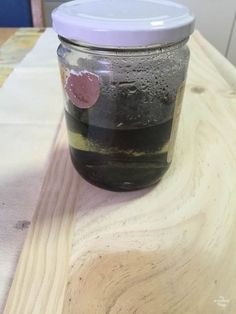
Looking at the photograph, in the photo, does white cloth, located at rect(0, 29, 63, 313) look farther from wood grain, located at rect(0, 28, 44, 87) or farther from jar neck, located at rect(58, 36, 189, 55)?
jar neck, located at rect(58, 36, 189, 55)

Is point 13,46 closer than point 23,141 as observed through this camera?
No

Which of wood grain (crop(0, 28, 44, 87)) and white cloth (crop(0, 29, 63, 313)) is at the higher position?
white cloth (crop(0, 29, 63, 313))

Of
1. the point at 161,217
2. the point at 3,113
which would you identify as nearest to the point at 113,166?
the point at 161,217

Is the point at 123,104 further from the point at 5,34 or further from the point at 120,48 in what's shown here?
the point at 5,34

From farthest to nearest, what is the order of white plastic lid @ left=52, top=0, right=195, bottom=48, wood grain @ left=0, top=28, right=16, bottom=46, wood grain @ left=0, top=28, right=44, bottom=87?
wood grain @ left=0, top=28, right=16, bottom=46, wood grain @ left=0, top=28, right=44, bottom=87, white plastic lid @ left=52, top=0, right=195, bottom=48

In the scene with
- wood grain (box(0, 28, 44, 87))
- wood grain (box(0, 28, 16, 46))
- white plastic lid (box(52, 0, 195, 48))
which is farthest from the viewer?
wood grain (box(0, 28, 16, 46))

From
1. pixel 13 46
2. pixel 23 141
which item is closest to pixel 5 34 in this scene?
pixel 13 46

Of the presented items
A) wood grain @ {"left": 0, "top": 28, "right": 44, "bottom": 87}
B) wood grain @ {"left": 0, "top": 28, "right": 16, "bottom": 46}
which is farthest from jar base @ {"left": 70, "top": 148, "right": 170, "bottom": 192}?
wood grain @ {"left": 0, "top": 28, "right": 16, "bottom": 46}
